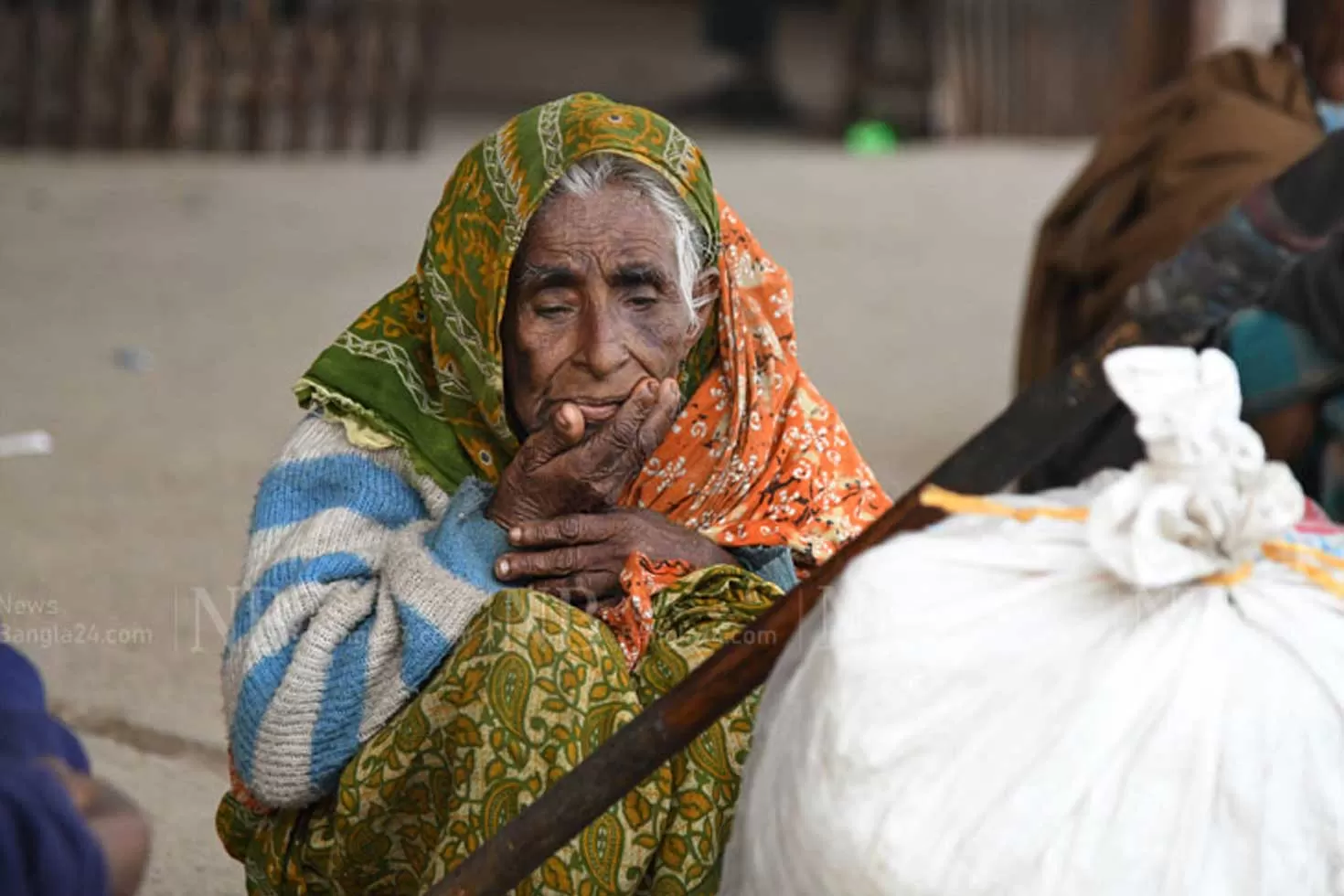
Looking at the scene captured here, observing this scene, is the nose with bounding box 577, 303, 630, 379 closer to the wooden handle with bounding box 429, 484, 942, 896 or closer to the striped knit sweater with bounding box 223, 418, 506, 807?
the striped knit sweater with bounding box 223, 418, 506, 807

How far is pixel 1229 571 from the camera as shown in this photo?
1809mm

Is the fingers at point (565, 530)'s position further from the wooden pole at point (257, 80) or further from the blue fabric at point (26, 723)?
the wooden pole at point (257, 80)

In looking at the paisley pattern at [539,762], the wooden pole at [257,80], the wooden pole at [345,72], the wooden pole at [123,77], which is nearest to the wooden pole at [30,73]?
the wooden pole at [123,77]

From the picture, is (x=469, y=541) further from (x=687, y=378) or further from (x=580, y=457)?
(x=687, y=378)

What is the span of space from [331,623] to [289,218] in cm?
577

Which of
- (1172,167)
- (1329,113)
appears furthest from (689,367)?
(1329,113)

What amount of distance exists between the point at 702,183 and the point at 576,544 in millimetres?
487

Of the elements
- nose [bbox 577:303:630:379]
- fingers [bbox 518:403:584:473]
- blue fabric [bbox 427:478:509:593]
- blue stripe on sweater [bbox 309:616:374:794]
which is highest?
nose [bbox 577:303:630:379]

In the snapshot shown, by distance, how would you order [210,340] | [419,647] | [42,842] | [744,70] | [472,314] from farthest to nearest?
[744,70] < [210,340] < [472,314] < [419,647] < [42,842]

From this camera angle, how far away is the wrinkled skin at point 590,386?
2342 millimetres

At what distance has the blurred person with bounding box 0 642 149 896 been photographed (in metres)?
1.54

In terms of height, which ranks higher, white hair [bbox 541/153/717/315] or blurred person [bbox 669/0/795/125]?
white hair [bbox 541/153/717/315]

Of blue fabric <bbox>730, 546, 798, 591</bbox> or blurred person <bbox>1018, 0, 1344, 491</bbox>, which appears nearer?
blue fabric <bbox>730, 546, 798, 591</bbox>

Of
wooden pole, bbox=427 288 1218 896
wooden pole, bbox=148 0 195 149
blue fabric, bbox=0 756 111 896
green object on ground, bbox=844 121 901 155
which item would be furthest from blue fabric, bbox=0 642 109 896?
green object on ground, bbox=844 121 901 155
